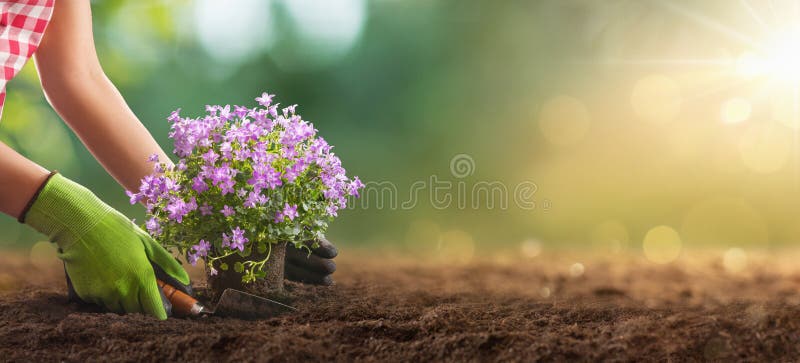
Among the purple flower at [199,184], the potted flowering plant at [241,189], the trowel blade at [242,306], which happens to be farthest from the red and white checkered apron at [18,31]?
the trowel blade at [242,306]

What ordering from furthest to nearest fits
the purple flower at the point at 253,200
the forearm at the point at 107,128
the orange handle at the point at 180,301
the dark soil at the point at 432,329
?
the forearm at the point at 107,128
the orange handle at the point at 180,301
the purple flower at the point at 253,200
the dark soil at the point at 432,329

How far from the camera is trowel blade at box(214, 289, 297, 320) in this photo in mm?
2078

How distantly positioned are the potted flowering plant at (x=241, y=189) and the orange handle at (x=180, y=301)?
11 cm

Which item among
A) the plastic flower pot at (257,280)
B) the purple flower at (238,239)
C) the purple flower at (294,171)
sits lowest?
the plastic flower pot at (257,280)

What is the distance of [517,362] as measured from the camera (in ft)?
5.16

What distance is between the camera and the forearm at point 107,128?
8.07 feet

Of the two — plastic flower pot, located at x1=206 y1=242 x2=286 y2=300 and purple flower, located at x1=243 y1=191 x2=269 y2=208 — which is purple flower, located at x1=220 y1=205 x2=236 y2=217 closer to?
purple flower, located at x1=243 y1=191 x2=269 y2=208

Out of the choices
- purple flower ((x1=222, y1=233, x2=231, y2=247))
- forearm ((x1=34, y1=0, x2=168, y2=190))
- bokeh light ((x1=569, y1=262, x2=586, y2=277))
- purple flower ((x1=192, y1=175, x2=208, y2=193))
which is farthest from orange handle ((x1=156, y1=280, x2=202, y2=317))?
bokeh light ((x1=569, y1=262, x2=586, y2=277))

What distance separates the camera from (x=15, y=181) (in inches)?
81.7

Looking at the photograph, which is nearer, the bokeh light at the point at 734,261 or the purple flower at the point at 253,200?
the purple flower at the point at 253,200

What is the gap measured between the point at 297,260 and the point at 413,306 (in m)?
0.55

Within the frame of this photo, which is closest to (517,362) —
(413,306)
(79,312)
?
(413,306)

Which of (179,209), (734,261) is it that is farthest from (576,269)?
(179,209)

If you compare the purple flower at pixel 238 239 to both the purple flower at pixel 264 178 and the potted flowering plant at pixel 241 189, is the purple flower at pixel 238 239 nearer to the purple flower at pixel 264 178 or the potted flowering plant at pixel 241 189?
the potted flowering plant at pixel 241 189
